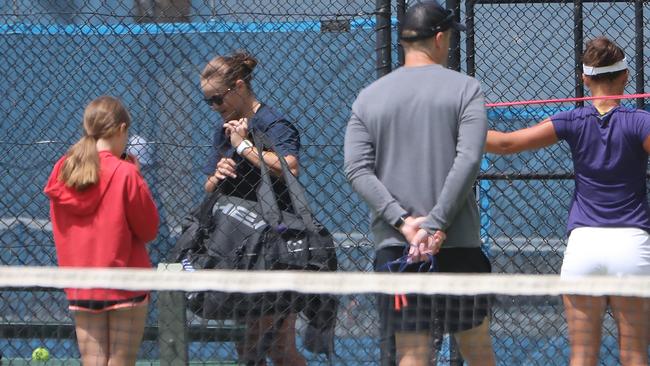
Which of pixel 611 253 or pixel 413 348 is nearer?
pixel 413 348

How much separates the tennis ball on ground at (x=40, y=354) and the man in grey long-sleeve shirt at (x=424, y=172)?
1.70 meters

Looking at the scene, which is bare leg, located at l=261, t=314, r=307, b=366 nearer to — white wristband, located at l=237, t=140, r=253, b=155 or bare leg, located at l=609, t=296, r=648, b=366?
white wristband, located at l=237, t=140, r=253, b=155

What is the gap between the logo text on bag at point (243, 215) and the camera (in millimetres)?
4617

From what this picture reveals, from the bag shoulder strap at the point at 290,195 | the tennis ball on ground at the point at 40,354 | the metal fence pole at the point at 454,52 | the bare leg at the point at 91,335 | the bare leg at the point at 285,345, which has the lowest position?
the tennis ball on ground at the point at 40,354

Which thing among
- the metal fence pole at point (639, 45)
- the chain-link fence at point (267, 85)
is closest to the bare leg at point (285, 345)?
the chain-link fence at point (267, 85)

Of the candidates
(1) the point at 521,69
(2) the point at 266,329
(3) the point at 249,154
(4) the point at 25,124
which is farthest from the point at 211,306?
(1) the point at 521,69

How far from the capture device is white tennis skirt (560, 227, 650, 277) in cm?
398

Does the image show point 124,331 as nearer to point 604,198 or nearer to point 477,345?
point 477,345

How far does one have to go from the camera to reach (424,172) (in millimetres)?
3754

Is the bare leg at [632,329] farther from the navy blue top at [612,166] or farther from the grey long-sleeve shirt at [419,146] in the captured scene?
the grey long-sleeve shirt at [419,146]

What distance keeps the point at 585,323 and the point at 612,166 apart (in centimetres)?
55

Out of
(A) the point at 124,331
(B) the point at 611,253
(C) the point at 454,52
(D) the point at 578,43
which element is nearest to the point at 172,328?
(A) the point at 124,331

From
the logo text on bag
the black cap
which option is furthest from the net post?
the black cap

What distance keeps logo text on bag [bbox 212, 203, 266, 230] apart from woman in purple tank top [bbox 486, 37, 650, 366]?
102 cm
